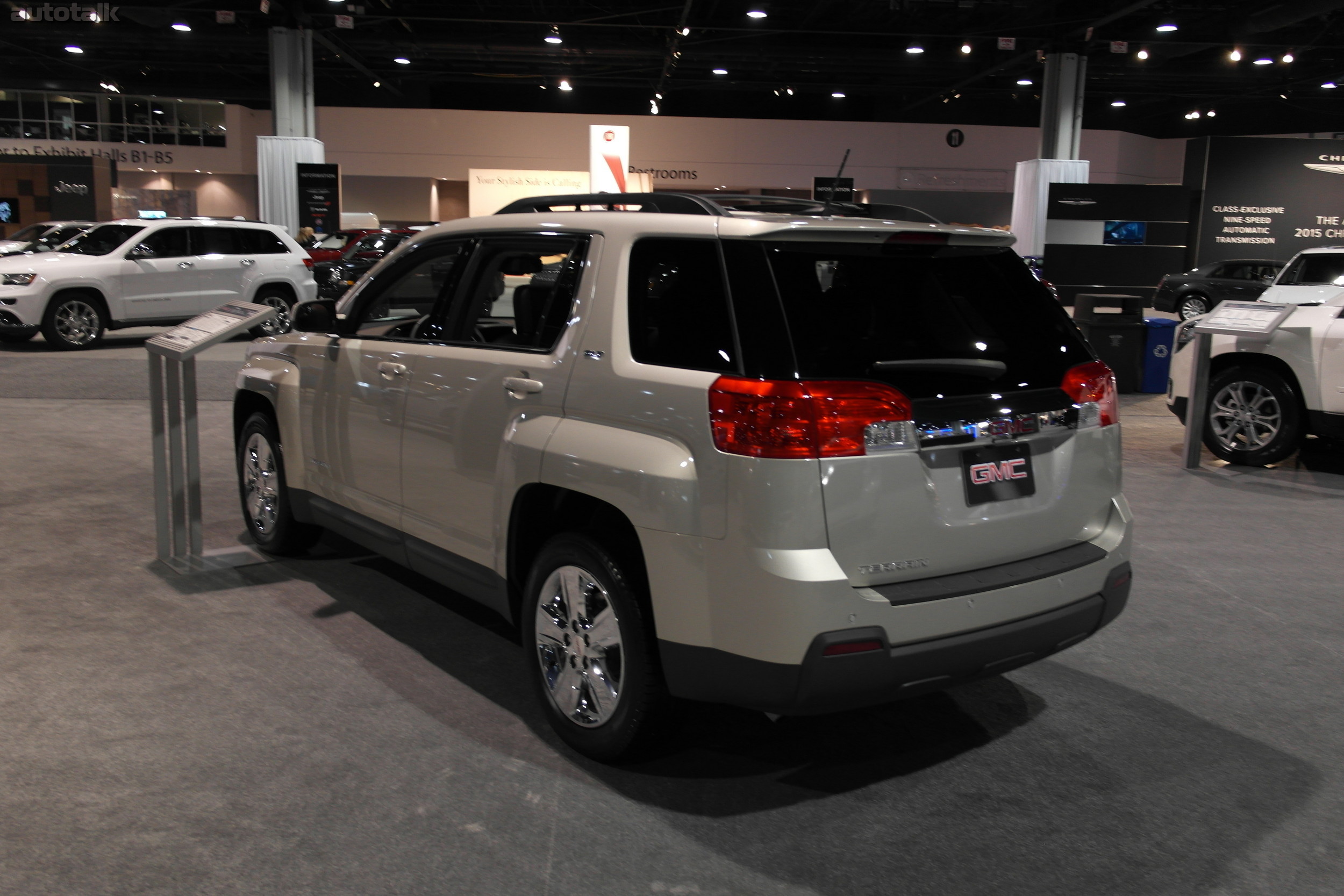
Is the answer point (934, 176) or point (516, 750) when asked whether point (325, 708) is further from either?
point (934, 176)

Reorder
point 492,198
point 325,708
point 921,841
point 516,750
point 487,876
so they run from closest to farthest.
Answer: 1. point 487,876
2. point 921,841
3. point 516,750
4. point 325,708
5. point 492,198

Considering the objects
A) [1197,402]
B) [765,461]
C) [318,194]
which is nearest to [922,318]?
[765,461]

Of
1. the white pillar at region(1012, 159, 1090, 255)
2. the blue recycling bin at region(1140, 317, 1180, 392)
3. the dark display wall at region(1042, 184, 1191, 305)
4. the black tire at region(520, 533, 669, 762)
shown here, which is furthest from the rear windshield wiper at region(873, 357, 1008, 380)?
the white pillar at region(1012, 159, 1090, 255)

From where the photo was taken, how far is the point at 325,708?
370 cm

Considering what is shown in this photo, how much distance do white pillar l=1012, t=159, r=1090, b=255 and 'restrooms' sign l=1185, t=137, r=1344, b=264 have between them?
2.81 metres

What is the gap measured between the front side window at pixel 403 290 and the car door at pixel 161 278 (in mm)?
11469

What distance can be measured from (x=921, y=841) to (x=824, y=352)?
1361mm

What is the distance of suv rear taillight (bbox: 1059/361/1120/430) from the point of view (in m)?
3.25

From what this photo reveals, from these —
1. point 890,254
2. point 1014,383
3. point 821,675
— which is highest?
point 890,254

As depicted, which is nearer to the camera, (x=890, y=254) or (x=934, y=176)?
(x=890, y=254)

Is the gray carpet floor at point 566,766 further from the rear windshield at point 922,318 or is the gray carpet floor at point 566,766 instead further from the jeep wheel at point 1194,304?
the jeep wheel at point 1194,304

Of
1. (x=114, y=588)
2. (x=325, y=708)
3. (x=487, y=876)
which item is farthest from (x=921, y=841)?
(x=114, y=588)

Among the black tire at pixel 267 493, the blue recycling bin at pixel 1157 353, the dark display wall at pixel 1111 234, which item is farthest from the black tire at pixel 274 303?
the dark display wall at pixel 1111 234

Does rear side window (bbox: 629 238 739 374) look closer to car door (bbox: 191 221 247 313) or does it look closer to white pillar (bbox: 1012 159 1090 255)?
car door (bbox: 191 221 247 313)
